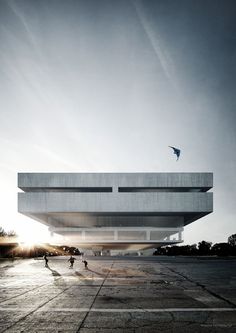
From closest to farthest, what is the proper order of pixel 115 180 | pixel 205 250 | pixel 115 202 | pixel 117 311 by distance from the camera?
pixel 117 311, pixel 115 202, pixel 115 180, pixel 205 250

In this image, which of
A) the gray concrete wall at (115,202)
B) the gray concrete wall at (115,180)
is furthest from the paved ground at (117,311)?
the gray concrete wall at (115,180)

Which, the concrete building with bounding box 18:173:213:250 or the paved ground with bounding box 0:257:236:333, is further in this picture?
the concrete building with bounding box 18:173:213:250

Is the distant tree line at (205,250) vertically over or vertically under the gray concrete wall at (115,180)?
under

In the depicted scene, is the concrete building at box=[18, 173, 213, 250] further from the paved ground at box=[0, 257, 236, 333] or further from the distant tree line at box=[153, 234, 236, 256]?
the paved ground at box=[0, 257, 236, 333]

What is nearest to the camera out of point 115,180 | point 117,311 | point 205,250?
point 117,311

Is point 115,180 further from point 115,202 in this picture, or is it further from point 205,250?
point 205,250

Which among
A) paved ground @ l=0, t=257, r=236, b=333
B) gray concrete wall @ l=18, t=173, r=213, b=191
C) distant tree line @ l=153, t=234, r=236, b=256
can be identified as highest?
gray concrete wall @ l=18, t=173, r=213, b=191

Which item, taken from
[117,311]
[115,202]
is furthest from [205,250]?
[117,311]

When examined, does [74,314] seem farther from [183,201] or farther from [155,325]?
[183,201]

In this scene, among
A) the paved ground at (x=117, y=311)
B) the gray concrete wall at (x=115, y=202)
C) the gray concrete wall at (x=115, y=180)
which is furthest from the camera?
the gray concrete wall at (x=115, y=180)

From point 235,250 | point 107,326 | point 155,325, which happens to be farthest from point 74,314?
point 235,250

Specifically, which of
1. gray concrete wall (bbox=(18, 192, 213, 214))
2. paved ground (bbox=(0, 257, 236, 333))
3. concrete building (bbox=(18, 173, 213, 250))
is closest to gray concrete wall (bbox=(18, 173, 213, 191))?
concrete building (bbox=(18, 173, 213, 250))

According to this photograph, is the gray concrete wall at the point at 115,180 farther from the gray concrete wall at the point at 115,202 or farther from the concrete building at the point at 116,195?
the gray concrete wall at the point at 115,202

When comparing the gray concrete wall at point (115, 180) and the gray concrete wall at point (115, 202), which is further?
the gray concrete wall at point (115, 180)
